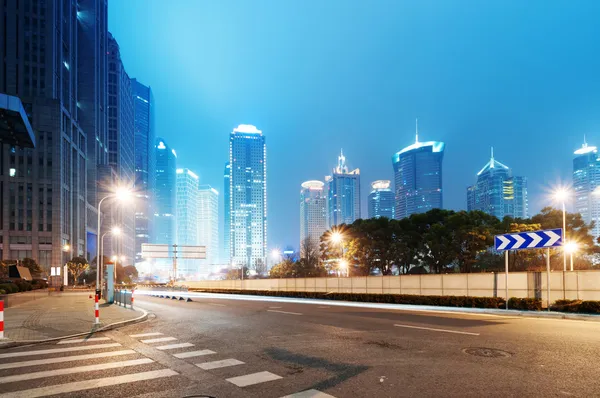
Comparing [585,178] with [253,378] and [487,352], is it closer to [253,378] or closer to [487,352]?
[487,352]

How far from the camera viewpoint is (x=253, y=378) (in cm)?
759

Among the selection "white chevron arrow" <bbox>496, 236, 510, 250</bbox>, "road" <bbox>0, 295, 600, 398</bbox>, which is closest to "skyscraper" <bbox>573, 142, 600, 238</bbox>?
"white chevron arrow" <bbox>496, 236, 510, 250</bbox>

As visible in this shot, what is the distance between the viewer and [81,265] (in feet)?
254

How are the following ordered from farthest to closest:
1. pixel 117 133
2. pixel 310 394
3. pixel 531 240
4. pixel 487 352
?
1. pixel 117 133
2. pixel 531 240
3. pixel 487 352
4. pixel 310 394

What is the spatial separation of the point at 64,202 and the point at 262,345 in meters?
105

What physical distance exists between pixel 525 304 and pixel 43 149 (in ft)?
338

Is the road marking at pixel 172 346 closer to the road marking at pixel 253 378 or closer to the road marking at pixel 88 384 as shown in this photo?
the road marking at pixel 88 384

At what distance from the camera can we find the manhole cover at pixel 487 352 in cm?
927

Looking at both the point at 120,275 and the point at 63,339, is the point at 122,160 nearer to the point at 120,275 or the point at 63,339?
the point at 120,275

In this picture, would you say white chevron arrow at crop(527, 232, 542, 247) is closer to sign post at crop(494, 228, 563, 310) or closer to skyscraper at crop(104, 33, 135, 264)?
sign post at crop(494, 228, 563, 310)

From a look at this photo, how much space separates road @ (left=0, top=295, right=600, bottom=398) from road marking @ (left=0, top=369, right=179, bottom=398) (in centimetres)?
2

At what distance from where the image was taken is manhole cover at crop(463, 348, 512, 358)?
365 inches

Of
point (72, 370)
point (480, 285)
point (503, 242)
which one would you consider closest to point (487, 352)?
point (72, 370)

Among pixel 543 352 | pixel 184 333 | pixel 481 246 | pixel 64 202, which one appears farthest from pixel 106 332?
pixel 64 202
